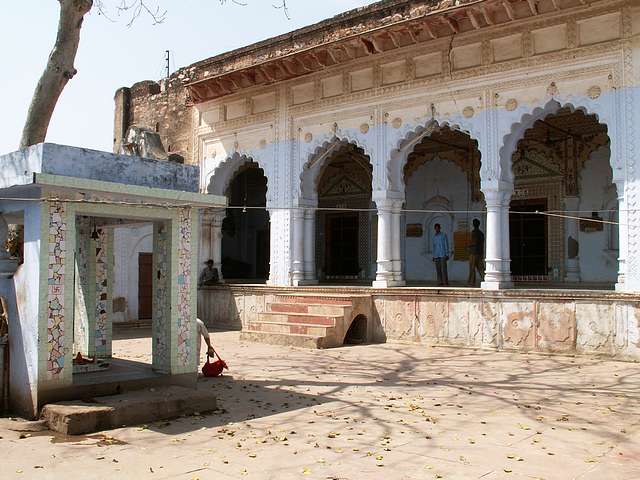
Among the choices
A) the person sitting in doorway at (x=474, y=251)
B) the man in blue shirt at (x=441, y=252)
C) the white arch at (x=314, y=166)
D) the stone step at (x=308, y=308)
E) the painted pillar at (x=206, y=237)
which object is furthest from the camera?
the painted pillar at (x=206, y=237)

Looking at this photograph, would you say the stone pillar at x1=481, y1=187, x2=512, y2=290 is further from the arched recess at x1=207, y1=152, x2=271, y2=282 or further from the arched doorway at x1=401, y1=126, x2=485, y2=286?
the arched recess at x1=207, y1=152, x2=271, y2=282

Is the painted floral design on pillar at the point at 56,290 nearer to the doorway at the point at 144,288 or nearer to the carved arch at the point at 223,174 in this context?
the carved arch at the point at 223,174

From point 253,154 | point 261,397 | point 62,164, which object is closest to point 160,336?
point 261,397

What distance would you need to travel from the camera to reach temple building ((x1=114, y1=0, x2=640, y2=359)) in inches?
382

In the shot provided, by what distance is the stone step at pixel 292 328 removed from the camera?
36.1ft

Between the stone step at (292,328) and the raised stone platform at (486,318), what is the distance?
0.08 ft

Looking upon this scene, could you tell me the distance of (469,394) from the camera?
6973 millimetres

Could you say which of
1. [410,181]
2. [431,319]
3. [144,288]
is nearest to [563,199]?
[410,181]

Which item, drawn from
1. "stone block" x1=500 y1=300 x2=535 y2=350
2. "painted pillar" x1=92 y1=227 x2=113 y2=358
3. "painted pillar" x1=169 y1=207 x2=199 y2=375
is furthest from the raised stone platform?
"painted pillar" x1=169 y1=207 x2=199 y2=375

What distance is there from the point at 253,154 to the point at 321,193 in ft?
12.3

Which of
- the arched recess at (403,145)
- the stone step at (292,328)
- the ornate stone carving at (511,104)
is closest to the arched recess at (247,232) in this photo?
the stone step at (292,328)

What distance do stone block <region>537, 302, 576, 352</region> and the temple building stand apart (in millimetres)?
22

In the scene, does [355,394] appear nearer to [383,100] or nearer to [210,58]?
[383,100]

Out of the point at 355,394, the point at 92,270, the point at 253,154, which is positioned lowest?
the point at 355,394
